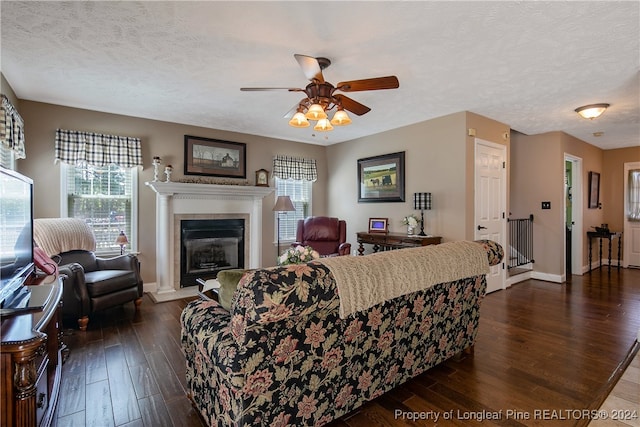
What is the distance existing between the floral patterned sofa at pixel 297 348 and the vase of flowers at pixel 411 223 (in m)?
2.45

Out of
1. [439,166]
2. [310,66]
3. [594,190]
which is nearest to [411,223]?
[439,166]

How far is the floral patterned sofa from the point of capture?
4.50 feet

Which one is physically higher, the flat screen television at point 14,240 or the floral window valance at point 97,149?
the floral window valance at point 97,149

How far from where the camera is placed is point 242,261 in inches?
209

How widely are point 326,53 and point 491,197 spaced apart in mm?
3397

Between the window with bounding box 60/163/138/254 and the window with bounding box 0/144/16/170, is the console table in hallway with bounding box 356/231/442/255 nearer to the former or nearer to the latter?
the window with bounding box 60/163/138/254

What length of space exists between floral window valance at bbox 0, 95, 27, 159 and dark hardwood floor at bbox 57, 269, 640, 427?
192cm

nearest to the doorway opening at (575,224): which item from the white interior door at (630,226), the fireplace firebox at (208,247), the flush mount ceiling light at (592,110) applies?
the white interior door at (630,226)

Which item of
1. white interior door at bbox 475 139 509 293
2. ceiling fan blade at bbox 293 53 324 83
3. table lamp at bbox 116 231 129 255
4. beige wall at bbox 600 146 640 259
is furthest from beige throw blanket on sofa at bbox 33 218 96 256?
beige wall at bbox 600 146 640 259

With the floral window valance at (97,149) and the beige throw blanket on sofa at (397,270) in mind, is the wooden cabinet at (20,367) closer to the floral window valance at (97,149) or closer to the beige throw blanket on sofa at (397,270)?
the beige throw blanket on sofa at (397,270)

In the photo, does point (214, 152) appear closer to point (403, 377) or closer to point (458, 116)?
point (458, 116)

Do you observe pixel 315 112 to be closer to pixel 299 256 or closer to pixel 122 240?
pixel 299 256

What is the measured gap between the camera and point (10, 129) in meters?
2.93

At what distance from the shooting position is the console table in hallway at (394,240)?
4289 mm
